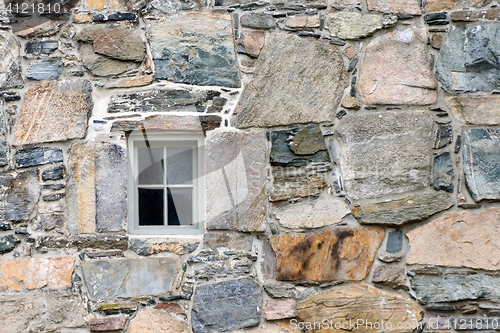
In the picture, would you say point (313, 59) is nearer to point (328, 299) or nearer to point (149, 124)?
point (149, 124)

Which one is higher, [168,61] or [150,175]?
[168,61]

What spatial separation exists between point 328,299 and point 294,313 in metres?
0.20

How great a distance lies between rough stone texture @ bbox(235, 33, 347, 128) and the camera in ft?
12.0

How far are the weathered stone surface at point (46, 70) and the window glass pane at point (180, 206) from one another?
92cm

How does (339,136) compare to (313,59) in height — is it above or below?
below

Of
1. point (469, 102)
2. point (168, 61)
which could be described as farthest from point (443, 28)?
point (168, 61)

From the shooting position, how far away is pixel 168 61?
12.0ft

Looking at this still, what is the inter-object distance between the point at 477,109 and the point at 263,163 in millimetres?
1227

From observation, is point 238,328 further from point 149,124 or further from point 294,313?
point 149,124

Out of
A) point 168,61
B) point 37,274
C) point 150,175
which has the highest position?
point 168,61

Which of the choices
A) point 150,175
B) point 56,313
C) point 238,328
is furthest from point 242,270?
point 56,313

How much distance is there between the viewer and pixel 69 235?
3.57 meters

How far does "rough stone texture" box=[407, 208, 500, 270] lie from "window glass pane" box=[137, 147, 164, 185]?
4.74 ft

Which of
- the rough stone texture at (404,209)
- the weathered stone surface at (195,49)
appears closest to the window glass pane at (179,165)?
the weathered stone surface at (195,49)
